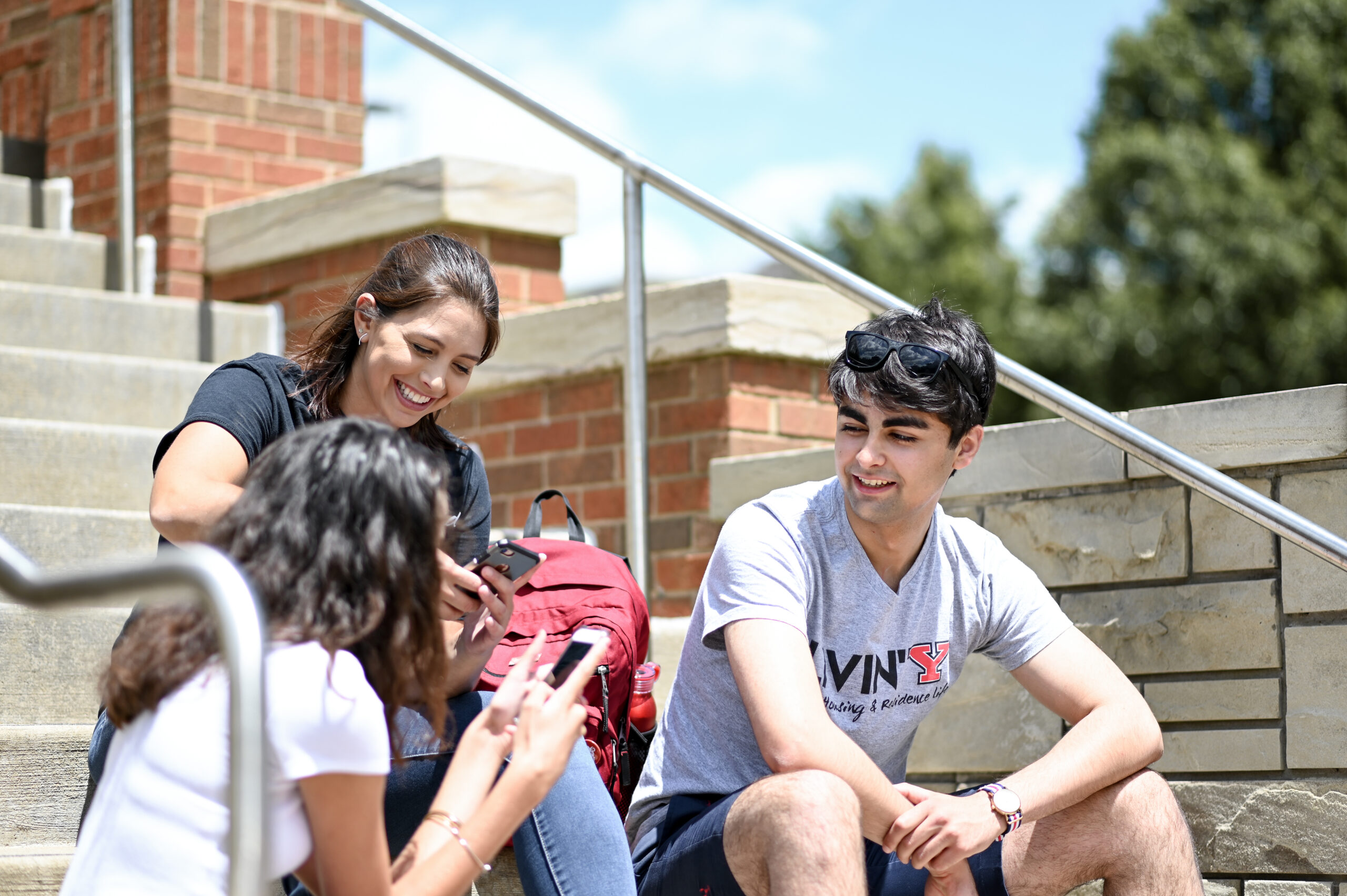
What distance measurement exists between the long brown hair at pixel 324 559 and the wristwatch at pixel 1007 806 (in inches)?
42.9

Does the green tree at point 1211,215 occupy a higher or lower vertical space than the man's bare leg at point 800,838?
higher

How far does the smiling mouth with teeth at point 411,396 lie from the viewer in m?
2.49

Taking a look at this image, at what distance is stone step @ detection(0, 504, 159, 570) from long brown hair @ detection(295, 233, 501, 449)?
0.93m

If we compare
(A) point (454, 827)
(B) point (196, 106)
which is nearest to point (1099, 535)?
(A) point (454, 827)

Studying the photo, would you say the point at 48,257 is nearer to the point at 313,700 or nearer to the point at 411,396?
Answer: the point at 411,396

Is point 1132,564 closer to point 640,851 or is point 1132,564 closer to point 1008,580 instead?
point 1008,580

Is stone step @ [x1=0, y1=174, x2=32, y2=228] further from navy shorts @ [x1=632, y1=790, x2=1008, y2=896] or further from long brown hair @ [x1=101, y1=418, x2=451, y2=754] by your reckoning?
long brown hair @ [x1=101, y1=418, x2=451, y2=754]

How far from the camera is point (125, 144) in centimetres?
454

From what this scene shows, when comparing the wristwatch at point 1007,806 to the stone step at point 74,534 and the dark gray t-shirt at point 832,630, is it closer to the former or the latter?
the dark gray t-shirt at point 832,630

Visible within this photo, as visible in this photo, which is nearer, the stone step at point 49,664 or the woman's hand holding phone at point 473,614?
the woman's hand holding phone at point 473,614

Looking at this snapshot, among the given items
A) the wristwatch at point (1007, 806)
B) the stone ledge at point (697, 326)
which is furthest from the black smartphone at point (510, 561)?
the stone ledge at point (697, 326)

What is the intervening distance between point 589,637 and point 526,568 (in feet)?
0.87

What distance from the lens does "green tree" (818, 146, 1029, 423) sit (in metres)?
25.6

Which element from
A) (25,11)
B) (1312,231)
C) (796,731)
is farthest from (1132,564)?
(1312,231)
